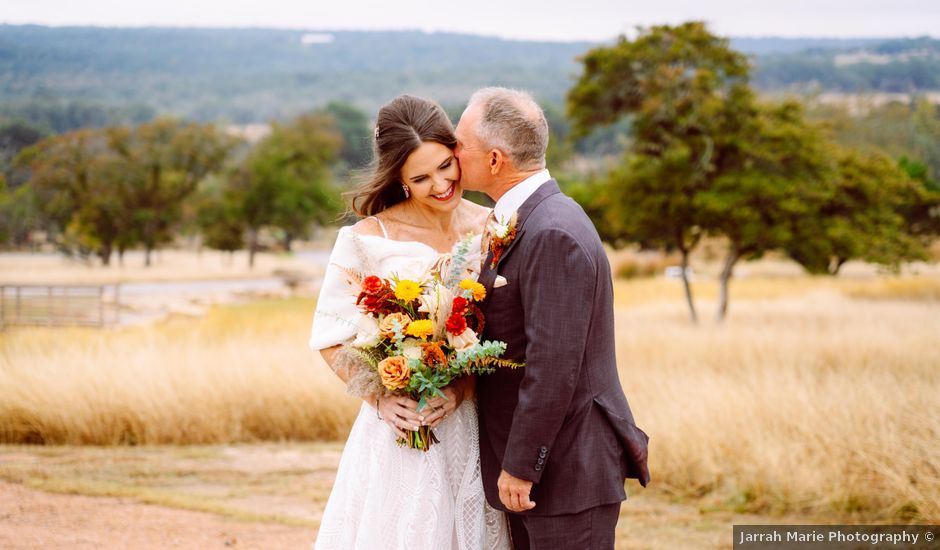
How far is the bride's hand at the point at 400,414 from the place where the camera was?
2947mm

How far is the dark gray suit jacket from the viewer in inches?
103

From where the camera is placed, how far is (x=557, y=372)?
2598 millimetres

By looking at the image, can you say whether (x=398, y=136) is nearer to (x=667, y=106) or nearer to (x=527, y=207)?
(x=527, y=207)

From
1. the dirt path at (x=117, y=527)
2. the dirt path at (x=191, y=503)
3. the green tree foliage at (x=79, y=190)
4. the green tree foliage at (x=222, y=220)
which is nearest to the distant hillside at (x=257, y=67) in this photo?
the green tree foliage at (x=79, y=190)

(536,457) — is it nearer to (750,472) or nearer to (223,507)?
(223,507)

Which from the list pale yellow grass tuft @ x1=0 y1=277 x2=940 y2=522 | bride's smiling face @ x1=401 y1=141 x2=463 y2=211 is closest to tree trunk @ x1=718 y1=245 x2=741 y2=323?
pale yellow grass tuft @ x1=0 y1=277 x2=940 y2=522

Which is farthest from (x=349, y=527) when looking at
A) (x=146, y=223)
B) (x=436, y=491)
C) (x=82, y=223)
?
(x=146, y=223)

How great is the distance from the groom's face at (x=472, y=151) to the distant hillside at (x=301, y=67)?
14.7 feet

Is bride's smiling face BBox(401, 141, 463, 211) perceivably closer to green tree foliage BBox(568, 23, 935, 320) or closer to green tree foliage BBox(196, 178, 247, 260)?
green tree foliage BBox(568, 23, 935, 320)

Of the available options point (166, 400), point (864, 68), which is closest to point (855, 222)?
point (166, 400)

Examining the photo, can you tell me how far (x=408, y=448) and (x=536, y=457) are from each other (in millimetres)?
647

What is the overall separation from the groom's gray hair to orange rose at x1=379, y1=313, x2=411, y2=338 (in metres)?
0.66

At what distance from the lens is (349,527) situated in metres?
3.23

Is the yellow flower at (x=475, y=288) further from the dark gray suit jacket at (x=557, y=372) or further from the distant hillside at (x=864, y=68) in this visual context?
the distant hillside at (x=864, y=68)
